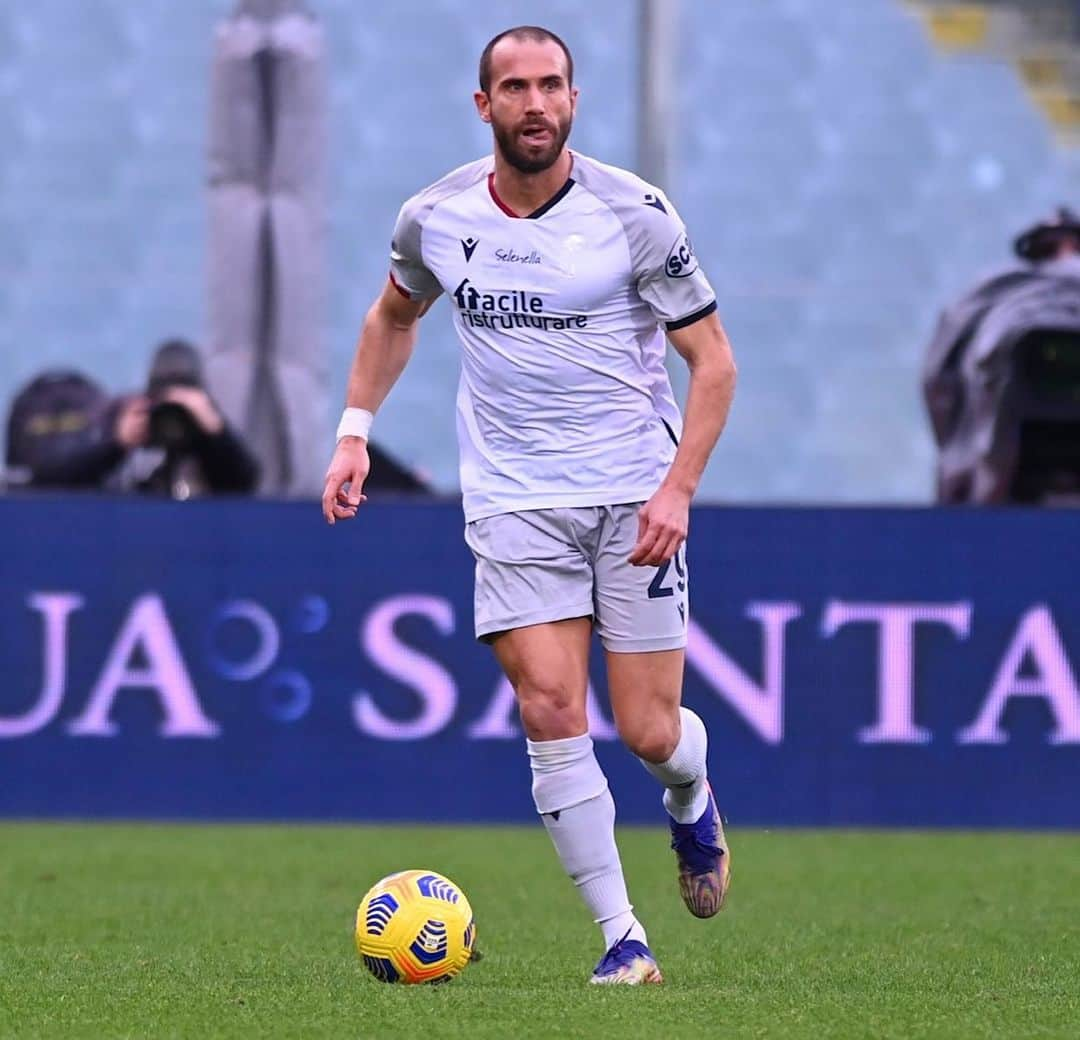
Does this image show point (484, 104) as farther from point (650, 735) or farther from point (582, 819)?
point (582, 819)

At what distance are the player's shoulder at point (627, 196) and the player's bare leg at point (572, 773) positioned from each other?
902mm

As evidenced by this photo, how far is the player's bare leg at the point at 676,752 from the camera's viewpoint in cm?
595

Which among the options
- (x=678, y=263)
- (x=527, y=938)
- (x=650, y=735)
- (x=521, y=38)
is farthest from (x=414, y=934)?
(x=521, y=38)

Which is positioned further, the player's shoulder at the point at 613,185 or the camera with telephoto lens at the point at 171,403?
the camera with telephoto lens at the point at 171,403

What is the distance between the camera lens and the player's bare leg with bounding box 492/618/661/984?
5793 mm

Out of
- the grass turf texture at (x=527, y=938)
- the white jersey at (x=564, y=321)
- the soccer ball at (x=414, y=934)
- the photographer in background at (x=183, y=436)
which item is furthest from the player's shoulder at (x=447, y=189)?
the photographer in background at (x=183, y=436)

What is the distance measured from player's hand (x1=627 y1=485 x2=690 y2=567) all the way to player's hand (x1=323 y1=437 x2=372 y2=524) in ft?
2.27

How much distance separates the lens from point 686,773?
6.12m

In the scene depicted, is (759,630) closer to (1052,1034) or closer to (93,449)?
(93,449)

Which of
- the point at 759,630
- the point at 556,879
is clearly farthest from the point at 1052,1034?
the point at 759,630

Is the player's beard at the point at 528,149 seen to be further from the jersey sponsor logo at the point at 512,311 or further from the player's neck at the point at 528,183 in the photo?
the jersey sponsor logo at the point at 512,311

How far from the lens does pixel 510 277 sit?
19.2 feet

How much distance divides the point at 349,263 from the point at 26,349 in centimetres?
207

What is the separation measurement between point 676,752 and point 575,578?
1.59ft
